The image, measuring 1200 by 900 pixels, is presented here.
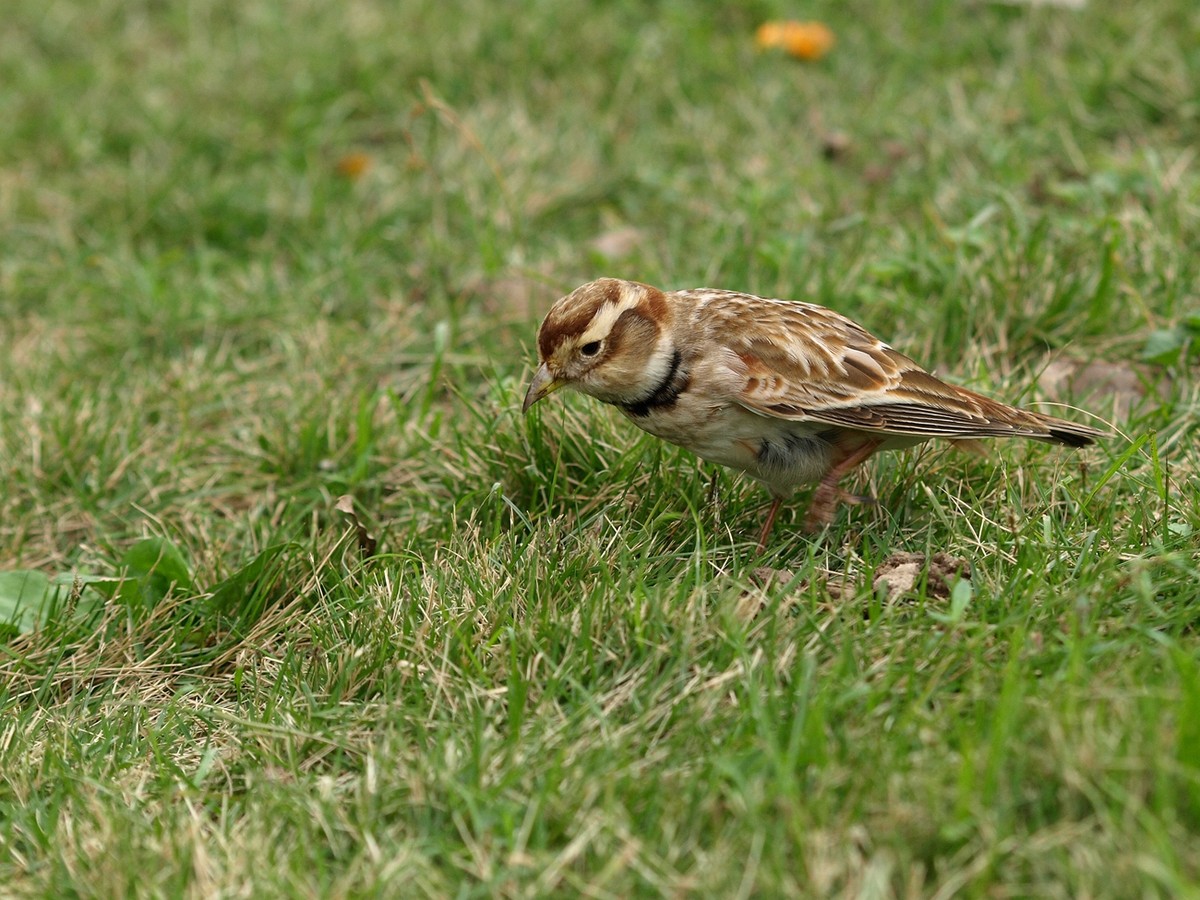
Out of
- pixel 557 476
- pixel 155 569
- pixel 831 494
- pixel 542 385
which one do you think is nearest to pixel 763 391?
pixel 831 494

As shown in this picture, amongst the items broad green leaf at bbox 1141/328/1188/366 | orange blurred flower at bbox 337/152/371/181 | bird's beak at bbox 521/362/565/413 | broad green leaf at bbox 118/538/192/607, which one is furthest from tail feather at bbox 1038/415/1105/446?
orange blurred flower at bbox 337/152/371/181

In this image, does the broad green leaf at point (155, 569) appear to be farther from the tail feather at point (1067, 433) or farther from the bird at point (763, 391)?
the tail feather at point (1067, 433)

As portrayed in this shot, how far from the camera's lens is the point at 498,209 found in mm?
7457

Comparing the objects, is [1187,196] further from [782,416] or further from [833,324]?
[782,416]

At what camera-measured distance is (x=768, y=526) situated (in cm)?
462

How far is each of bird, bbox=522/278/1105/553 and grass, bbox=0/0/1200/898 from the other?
0.81 ft

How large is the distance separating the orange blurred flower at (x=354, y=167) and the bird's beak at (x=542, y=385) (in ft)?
12.4

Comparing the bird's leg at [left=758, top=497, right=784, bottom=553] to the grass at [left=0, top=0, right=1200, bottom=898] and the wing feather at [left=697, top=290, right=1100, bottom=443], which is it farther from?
the wing feather at [left=697, top=290, right=1100, bottom=443]

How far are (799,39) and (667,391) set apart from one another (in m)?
4.38

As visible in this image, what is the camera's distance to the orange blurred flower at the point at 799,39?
8.31 metres

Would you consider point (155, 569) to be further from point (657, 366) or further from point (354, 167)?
point (354, 167)

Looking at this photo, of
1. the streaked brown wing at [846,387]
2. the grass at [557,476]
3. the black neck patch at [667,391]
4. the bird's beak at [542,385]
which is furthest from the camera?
the bird's beak at [542,385]

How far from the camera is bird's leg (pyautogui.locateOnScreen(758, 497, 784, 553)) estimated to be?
14.9ft

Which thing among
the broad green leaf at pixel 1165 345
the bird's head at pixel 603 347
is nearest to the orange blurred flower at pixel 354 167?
the bird's head at pixel 603 347
